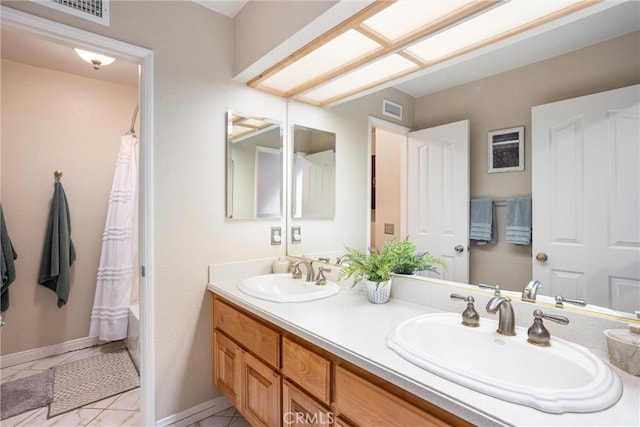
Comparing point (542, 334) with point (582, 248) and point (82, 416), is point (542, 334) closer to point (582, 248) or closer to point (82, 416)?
point (582, 248)

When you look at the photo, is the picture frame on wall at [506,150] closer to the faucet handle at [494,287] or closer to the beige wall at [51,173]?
the faucet handle at [494,287]

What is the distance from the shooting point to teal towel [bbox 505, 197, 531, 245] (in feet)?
3.49

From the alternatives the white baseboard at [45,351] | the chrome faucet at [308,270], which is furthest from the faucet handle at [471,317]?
the white baseboard at [45,351]

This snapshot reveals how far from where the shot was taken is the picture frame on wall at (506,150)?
42.6 inches

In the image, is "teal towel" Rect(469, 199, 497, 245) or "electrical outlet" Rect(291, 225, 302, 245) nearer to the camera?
"teal towel" Rect(469, 199, 497, 245)

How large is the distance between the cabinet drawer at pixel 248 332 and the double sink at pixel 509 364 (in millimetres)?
567

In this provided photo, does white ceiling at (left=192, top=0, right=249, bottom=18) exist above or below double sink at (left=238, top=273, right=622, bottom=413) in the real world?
above

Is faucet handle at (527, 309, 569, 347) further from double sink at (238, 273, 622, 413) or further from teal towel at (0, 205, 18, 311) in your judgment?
Result: teal towel at (0, 205, 18, 311)

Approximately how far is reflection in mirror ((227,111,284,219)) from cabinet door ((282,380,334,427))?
3.57ft

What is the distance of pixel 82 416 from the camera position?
1865 mm

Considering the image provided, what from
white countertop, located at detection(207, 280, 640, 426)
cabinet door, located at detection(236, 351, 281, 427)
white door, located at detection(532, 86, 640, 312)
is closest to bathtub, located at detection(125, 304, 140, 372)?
white countertop, located at detection(207, 280, 640, 426)

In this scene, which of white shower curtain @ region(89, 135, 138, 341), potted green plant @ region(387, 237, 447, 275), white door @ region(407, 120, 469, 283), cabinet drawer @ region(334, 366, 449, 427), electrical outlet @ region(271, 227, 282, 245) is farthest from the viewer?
white shower curtain @ region(89, 135, 138, 341)

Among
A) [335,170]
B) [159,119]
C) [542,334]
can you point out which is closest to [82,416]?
[159,119]

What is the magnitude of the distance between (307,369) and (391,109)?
122 cm
